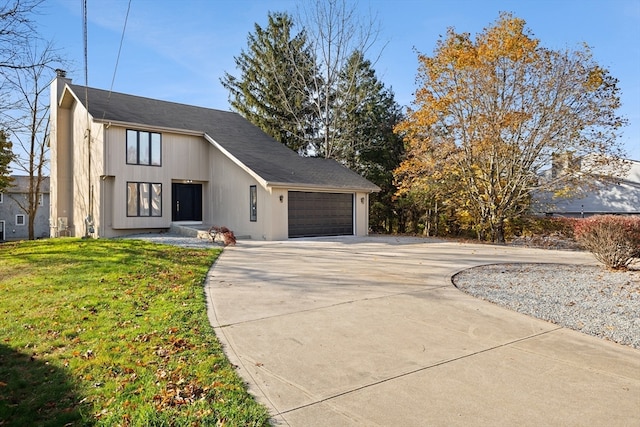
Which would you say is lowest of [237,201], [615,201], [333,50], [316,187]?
[237,201]

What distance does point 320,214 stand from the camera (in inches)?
677

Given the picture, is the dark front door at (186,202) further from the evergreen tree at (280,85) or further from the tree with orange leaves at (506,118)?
the evergreen tree at (280,85)

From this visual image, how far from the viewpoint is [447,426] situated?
2715 millimetres

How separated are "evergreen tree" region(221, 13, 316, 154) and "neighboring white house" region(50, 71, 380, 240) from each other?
7.54m

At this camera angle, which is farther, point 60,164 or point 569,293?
point 60,164

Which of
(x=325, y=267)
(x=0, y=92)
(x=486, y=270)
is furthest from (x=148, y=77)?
(x=486, y=270)

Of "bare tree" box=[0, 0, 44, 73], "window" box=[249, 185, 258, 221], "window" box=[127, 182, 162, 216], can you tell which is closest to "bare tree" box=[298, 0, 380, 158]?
"window" box=[249, 185, 258, 221]

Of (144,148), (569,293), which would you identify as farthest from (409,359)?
(144,148)

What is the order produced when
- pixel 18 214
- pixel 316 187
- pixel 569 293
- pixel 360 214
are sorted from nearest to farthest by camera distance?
pixel 569 293 < pixel 316 187 < pixel 360 214 < pixel 18 214

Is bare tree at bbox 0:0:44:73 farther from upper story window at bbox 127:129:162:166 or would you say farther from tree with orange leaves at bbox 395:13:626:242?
tree with orange leaves at bbox 395:13:626:242

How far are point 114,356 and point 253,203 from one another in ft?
39.7

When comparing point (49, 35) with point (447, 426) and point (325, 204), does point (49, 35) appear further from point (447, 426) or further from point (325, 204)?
point (447, 426)

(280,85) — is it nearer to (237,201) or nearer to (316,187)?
(237,201)

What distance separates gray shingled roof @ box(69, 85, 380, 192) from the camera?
16.5 m
